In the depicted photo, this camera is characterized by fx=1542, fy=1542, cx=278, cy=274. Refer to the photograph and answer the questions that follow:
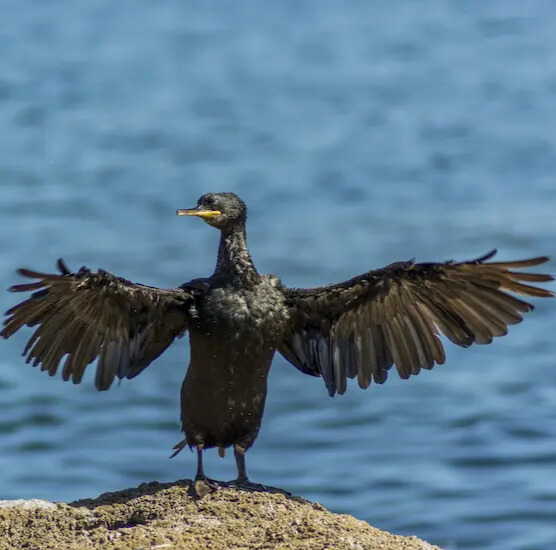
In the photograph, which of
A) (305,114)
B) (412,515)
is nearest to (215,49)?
(305,114)

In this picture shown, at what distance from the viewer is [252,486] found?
852 cm

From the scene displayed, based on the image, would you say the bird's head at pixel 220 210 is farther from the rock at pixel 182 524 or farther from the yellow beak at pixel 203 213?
the rock at pixel 182 524

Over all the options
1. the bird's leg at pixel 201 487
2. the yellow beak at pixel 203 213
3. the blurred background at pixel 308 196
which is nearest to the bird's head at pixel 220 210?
the yellow beak at pixel 203 213

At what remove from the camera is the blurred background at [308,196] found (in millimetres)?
14078

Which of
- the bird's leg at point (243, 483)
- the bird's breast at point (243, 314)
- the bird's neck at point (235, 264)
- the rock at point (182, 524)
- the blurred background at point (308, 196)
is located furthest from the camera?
the blurred background at point (308, 196)

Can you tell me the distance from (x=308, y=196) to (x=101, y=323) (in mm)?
11495

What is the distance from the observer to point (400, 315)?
887 cm

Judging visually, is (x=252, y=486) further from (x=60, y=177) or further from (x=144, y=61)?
(x=144, y=61)

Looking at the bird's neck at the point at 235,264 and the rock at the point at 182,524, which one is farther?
the bird's neck at the point at 235,264

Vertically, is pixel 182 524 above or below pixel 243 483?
below

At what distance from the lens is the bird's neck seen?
8859 millimetres

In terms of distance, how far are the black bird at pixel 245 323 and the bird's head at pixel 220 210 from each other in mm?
127

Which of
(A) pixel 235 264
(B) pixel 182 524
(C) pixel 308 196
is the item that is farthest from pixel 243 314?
(C) pixel 308 196

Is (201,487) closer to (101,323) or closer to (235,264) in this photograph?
(101,323)
